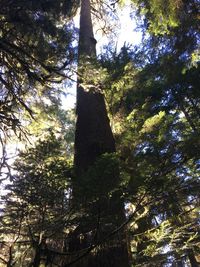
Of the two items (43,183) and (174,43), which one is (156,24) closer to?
(174,43)

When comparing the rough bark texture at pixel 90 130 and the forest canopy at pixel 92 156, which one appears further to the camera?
the rough bark texture at pixel 90 130

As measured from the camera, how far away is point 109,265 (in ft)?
12.2

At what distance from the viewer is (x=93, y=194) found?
3.13 m

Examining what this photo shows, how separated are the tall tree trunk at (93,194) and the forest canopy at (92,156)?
0.05 feet

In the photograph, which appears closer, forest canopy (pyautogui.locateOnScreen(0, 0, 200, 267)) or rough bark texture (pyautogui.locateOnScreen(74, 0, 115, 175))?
forest canopy (pyautogui.locateOnScreen(0, 0, 200, 267))

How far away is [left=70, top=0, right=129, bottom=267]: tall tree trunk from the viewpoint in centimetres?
328

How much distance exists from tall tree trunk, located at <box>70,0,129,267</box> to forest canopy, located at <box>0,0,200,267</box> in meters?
0.02

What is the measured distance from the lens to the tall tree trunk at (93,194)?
3.28 meters

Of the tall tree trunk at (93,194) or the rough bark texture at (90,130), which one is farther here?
the rough bark texture at (90,130)

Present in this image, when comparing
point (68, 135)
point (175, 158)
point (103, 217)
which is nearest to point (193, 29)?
point (175, 158)

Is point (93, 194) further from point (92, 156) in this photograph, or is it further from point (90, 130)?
point (90, 130)

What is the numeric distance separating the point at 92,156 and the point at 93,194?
1884mm

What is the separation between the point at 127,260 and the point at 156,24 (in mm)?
4431

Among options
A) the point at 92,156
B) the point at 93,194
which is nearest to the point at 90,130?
the point at 92,156
